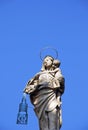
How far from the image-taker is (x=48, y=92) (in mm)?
22281

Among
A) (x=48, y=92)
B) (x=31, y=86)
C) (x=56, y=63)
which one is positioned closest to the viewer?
(x=48, y=92)

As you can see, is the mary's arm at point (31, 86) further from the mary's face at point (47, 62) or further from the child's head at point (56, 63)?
the child's head at point (56, 63)

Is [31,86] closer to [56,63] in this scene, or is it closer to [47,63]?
[47,63]

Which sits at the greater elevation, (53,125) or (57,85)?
(57,85)

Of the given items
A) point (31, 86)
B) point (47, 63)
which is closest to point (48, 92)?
point (31, 86)

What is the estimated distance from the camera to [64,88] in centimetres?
2261

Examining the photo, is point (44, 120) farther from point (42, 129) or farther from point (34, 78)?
point (34, 78)

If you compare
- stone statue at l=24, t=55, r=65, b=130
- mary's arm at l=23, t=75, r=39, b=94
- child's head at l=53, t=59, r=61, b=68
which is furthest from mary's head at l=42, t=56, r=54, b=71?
mary's arm at l=23, t=75, r=39, b=94

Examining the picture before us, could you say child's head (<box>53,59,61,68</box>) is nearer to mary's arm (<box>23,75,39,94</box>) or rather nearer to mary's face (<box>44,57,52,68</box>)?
mary's face (<box>44,57,52,68</box>)

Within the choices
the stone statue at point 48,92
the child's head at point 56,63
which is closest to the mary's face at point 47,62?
the stone statue at point 48,92

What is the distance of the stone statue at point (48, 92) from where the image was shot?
21.8m

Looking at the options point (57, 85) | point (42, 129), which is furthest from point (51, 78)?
point (42, 129)

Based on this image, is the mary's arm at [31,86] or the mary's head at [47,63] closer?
the mary's arm at [31,86]

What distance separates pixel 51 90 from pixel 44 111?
31.0 inches
